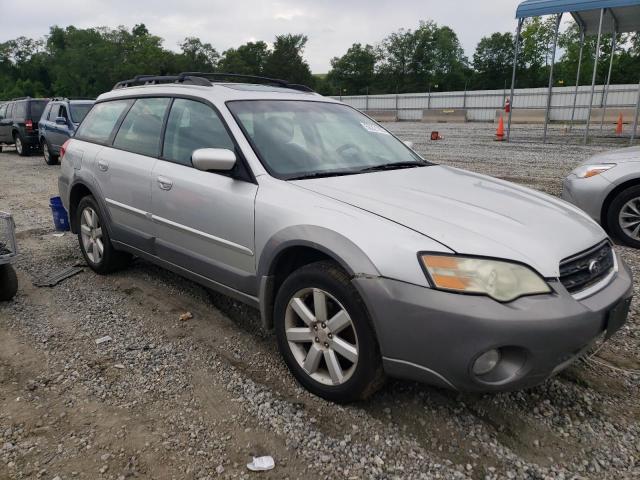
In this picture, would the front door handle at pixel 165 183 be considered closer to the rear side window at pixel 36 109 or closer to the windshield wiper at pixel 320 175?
the windshield wiper at pixel 320 175

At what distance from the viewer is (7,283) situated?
13.3 ft

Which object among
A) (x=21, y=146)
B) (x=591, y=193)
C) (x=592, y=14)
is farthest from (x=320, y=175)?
(x=21, y=146)

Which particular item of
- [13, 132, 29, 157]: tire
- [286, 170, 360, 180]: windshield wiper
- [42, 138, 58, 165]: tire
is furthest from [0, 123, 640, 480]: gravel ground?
[13, 132, 29, 157]: tire

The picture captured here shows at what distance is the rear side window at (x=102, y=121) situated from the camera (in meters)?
4.45

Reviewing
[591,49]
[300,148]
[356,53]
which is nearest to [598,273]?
[300,148]

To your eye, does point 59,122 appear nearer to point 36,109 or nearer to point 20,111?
point 36,109

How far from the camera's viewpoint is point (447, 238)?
7.44 feet

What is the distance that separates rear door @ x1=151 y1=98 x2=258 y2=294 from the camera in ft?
9.93

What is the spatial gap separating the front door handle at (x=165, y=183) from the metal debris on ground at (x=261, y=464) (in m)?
1.98

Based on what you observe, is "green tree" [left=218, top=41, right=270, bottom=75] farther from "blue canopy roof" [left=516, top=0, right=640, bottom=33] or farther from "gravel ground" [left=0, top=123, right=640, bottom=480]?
"gravel ground" [left=0, top=123, right=640, bottom=480]

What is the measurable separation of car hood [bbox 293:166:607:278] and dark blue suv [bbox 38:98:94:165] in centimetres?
1164

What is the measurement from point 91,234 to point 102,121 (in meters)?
1.05

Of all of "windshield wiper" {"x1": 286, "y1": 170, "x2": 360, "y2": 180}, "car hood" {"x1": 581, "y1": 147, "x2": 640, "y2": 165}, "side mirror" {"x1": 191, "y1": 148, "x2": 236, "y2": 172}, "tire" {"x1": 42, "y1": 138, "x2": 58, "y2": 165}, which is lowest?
"tire" {"x1": 42, "y1": 138, "x2": 58, "y2": 165}

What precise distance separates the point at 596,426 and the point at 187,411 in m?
2.07
